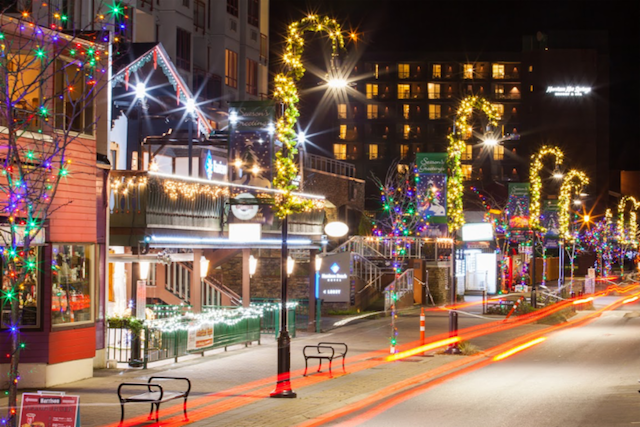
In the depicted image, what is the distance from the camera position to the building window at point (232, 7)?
46191mm

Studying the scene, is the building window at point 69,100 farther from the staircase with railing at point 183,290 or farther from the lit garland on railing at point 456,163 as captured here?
the lit garland on railing at point 456,163

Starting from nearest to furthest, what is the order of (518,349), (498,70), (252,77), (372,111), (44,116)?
(44,116)
(518,349)
(252,77)
(372,111)
(498,70)

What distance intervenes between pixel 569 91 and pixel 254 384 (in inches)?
4422

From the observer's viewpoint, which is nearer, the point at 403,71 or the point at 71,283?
the point at 71,283

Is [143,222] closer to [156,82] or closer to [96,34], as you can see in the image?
[96,34]

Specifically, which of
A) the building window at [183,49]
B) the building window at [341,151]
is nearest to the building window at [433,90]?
the building window at [341,151]

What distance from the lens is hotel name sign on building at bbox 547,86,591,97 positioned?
121312 millimetres

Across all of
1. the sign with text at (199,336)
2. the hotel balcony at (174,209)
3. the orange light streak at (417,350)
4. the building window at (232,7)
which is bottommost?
the orange light streak at (417,350)

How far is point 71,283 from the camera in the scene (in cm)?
1869

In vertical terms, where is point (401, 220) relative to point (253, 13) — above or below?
below

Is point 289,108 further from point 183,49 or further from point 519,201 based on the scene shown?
point 519,201

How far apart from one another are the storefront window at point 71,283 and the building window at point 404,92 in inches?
3738

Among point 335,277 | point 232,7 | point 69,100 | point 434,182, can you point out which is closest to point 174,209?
point 69,100

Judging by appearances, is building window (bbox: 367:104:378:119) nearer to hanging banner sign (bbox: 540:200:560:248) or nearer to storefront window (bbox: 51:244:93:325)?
hanging banner sign (bbox: 540:200:560:248)
